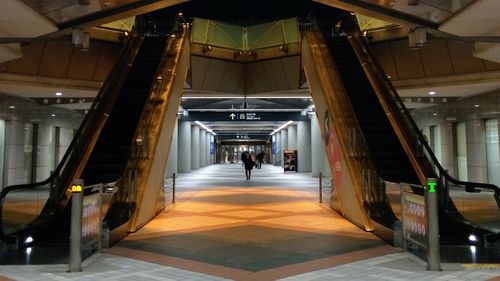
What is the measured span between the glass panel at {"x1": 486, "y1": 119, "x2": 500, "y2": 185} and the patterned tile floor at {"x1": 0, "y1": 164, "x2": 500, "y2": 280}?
9.66 m

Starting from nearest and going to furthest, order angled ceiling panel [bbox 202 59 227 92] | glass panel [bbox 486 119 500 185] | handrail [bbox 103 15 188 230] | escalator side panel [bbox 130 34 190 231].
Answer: handrail [bbox 103 15 188 230]
escalator side panel [bbox 130 34 190 231]
glass panel [bbox 486 119 500 185]
angled ceiling panel [bbox 202 59 227 92]

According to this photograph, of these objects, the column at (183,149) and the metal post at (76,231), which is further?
the column at (183,149)

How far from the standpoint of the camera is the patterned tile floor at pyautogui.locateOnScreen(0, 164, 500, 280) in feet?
17.5

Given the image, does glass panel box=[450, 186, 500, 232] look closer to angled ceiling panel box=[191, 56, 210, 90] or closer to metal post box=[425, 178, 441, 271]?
metal post box=[425, 178, 441, 271]

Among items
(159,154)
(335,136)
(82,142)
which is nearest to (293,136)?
(335,136)

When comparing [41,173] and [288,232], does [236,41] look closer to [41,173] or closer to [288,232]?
[41,173]

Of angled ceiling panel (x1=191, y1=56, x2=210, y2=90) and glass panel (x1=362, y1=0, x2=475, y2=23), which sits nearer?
glass panel (x1=362, y1=0, x2=475, y2=23)

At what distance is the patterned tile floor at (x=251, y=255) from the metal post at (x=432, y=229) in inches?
6.2

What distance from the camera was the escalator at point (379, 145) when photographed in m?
7.73

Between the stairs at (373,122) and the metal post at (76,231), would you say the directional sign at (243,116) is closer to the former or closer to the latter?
the stairs at (373,122)

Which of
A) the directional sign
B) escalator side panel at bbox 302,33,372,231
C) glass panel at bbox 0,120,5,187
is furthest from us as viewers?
the directional sign

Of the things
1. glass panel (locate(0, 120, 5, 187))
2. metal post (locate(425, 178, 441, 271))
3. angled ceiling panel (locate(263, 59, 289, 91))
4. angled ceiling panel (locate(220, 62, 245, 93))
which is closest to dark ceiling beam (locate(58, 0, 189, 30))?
metal post (locate(425, 178, 441, 271))

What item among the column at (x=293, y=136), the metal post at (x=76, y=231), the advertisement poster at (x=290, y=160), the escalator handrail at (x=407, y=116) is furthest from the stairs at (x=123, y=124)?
the column at (x=293, y=136)

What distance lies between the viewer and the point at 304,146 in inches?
1277
